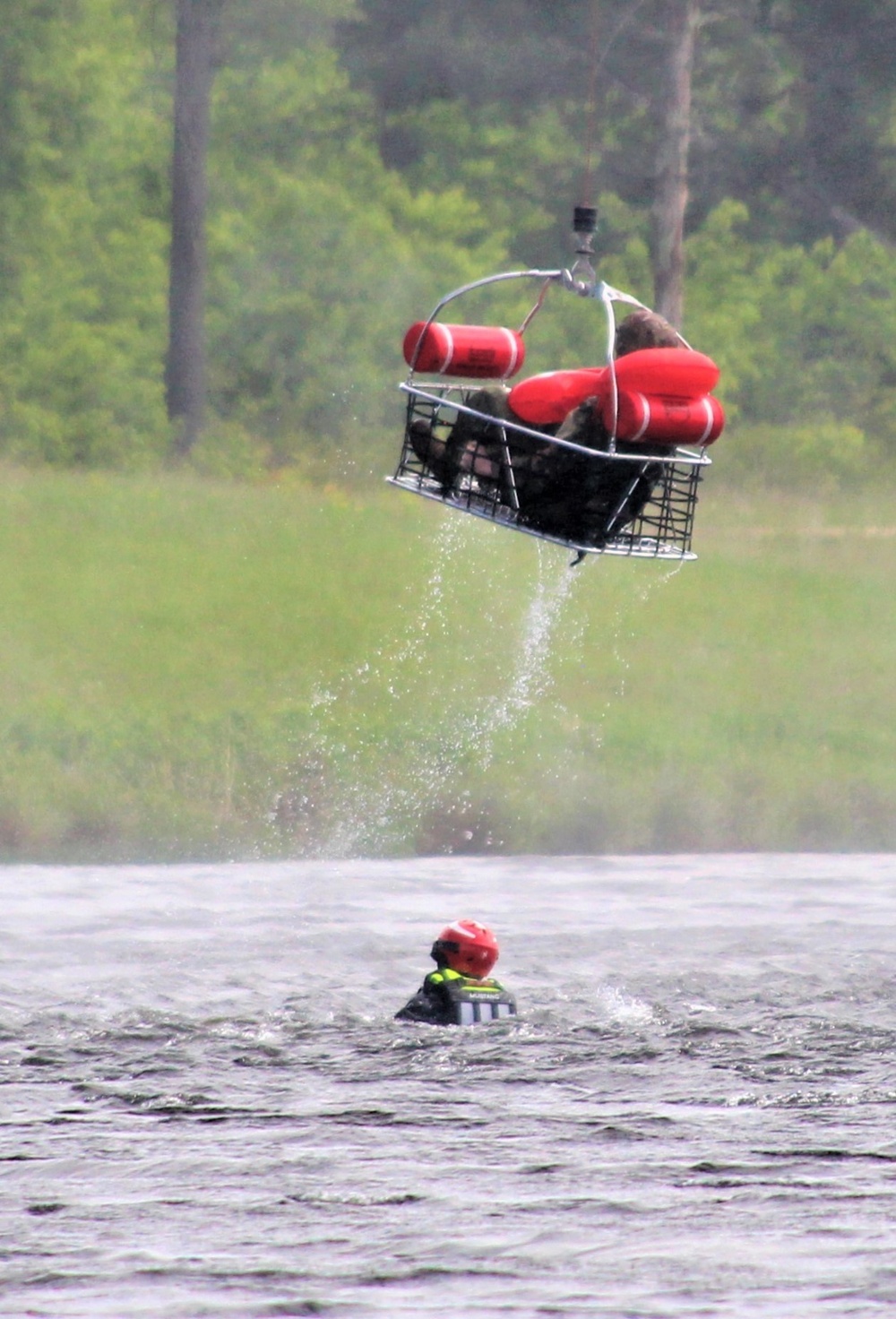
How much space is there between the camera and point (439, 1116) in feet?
33.8

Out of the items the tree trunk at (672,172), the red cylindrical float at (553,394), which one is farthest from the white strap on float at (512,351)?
the tree trunk at (672,172)

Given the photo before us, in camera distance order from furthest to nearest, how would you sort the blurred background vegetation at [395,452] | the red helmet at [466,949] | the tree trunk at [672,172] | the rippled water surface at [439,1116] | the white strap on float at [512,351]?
1. the tree trunk at [672,172]
2. the blurred background vegetation at [395,452]
3. the red helmet at [466,949]
4. the white strap on float at [512,351]
5. the rippled water surface at [439,1116]

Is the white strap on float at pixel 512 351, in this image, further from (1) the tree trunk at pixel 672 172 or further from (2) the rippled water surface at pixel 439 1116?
(1) the tree trunk at pixel 672 172

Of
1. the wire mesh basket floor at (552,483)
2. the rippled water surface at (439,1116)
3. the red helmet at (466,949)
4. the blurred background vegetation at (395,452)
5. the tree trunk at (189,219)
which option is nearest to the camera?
the rippled water surface at (439,1116)

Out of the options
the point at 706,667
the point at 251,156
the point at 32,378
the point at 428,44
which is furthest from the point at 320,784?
the point at 428,44

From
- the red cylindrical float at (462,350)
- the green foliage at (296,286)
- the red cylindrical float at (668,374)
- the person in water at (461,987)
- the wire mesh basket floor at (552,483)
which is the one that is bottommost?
the person in water at (461,987)

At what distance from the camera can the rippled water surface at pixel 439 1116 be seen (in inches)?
324

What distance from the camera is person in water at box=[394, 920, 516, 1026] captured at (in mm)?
11586

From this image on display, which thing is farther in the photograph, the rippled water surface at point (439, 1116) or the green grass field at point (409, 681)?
the green grass field at point (409, 681)

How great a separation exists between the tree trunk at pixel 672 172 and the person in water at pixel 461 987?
1296 cm

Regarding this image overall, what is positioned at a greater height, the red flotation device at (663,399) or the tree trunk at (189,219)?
the tree trunk at (189,219)

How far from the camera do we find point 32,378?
87.0 feet

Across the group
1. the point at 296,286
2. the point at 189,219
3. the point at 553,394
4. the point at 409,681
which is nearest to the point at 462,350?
the point at 553,394

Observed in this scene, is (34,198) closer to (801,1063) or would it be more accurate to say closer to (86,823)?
(86,823)
